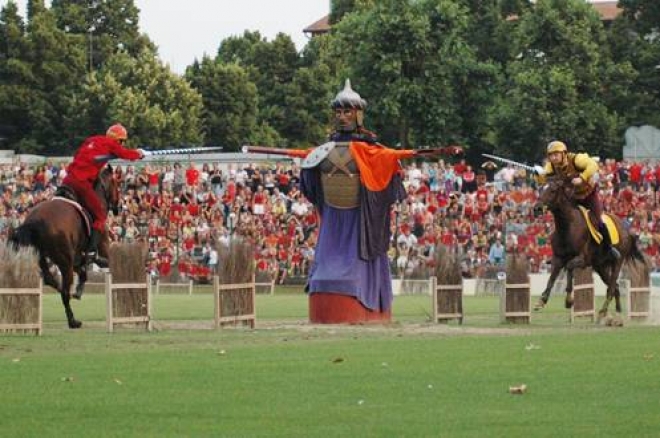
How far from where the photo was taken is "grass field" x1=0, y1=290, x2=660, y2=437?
14430 millimetres

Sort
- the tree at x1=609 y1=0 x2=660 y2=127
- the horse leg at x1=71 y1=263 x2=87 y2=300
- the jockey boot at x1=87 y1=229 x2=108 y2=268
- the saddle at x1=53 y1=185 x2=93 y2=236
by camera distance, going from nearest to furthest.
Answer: the saddle at x1=53 y1=185 x2=93 y2=236, the jockey boot at x1=87 y1=229 x2=108 y2=268, the horse leg at x1=71 y1=263 x2=87 y2=300, the tree at x1=609 y1=0 x2=660 y2=127

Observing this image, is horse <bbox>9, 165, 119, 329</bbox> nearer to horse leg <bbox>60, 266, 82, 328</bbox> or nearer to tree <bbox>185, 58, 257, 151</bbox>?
horse leg <bbox>60, 266, 82, 328</bbox>

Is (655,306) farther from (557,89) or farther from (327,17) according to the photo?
(327,17)

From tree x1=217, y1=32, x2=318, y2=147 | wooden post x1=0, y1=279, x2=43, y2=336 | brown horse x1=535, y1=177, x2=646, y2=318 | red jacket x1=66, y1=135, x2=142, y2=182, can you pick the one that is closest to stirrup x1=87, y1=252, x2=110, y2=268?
red jacket x1=66, y1=135, x2=142, y2=182

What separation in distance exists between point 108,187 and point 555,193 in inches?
282

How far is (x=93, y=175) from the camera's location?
94.5ft

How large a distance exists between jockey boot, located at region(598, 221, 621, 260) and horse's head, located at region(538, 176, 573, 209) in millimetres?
1582

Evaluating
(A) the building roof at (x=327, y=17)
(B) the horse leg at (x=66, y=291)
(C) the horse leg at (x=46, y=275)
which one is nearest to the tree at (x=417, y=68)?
(A) the building roof at (x=327, y=17)

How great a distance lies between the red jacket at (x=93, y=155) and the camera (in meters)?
28.7

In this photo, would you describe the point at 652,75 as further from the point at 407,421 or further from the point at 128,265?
the point at 407,421

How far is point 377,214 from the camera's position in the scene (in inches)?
1146

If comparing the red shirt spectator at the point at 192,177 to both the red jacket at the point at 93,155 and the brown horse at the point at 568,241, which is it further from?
the red jacket at the point at 93,155

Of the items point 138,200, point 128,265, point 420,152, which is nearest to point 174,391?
point 128,265

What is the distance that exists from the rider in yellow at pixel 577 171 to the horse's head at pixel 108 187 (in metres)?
7.09
